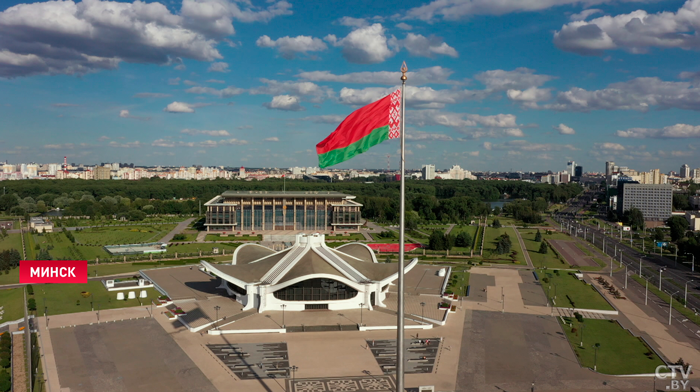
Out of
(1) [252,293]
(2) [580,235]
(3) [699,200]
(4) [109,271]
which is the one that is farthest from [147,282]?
(3) [699,200]

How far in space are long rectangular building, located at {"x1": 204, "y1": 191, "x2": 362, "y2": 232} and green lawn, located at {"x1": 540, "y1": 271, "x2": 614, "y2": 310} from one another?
42.7 meters

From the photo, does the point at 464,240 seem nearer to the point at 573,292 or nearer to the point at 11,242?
the point at 573,292

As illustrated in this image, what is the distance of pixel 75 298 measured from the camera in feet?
157

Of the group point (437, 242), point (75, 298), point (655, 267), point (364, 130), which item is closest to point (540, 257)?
point (655, 267)

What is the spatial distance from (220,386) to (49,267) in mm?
11297

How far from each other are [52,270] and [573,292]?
48428 millimetres

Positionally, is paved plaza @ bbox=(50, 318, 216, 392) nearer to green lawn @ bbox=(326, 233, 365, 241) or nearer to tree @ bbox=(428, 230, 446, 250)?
tree @ bbox=(428, 230, 446, 250)

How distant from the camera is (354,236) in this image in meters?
91.7

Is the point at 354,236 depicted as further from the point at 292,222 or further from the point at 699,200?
the point at 699,200

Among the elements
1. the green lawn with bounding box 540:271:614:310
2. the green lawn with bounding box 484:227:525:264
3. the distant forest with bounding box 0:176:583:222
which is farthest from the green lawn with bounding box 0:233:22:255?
the green lawn with bounding box 540:271:614:310

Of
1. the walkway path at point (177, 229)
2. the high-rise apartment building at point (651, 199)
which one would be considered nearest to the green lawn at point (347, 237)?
the walkway path at point (177, 229)

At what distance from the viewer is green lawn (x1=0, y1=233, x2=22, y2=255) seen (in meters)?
74.8

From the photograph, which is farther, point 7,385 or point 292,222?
point 292,222

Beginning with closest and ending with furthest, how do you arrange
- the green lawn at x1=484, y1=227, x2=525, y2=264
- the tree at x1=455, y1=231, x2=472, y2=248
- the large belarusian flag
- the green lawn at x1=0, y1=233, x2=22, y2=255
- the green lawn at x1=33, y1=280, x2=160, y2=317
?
the large belarusian flag
the green lawn at x1=33, y1=280, x2=160, y2=317
the green lawn at x1=484, y1=227, x2=525, y2=264
the green lawn at x1=0, y1=233, x2=22, y2=255
the tree at x1=455, y1=231, x2=472, y2=248
